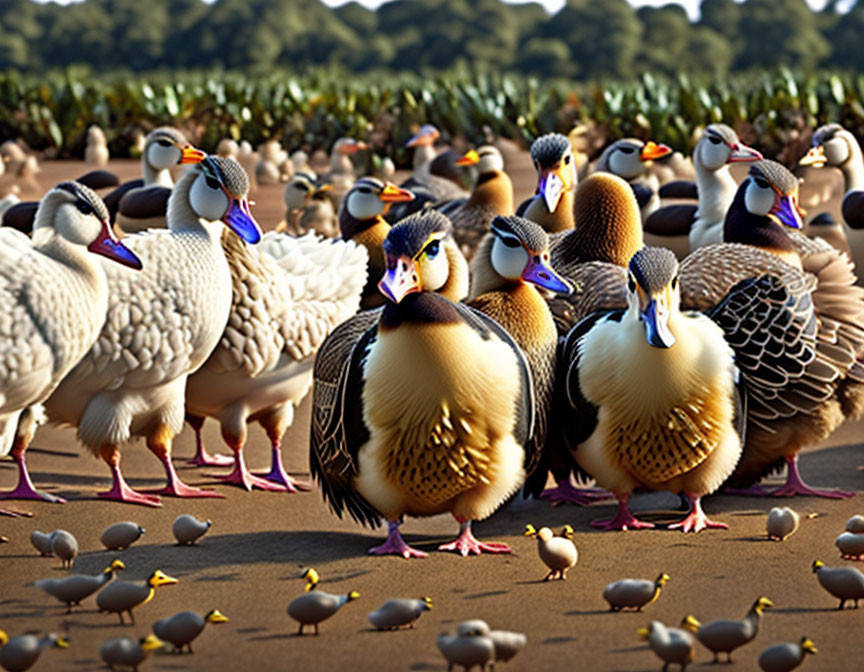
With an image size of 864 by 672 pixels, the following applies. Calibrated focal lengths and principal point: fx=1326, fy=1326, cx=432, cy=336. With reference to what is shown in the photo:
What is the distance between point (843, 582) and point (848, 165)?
19.4 feet

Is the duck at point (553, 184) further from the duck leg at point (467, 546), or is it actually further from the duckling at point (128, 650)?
the duckling at point (128, 650)

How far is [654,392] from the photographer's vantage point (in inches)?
183

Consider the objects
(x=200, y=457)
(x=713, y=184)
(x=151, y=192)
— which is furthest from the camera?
(x=713, y=184)

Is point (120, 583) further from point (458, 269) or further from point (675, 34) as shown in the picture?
point (675, 34)

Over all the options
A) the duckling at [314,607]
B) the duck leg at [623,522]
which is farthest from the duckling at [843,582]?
the duckling at [314,607]

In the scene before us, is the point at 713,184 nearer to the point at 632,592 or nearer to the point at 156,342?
the point at 156,342

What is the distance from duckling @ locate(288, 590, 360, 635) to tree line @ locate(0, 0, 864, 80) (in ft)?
130

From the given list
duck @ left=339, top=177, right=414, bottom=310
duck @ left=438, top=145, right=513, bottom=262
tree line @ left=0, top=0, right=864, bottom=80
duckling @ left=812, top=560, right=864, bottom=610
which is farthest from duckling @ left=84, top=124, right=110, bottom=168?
tree line @ left=0, top=0, right=864, bottom=80

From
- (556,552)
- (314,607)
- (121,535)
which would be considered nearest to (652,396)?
(556,552)

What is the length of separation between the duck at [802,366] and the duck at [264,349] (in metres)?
1.70

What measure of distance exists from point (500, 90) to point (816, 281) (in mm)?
12848

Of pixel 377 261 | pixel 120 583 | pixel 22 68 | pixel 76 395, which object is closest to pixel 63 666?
pixel 120 583

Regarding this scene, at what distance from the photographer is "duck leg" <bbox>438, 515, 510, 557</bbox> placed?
15.4 ft

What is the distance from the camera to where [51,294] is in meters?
4.70
